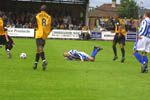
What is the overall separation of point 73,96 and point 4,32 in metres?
9.99

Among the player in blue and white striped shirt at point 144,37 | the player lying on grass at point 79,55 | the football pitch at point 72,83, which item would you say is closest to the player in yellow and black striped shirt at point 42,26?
the football pitch at point 72,83

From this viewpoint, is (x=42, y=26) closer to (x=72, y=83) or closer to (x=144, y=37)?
(x=72, y=83)

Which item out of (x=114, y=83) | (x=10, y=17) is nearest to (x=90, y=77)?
(x=114, y=83)

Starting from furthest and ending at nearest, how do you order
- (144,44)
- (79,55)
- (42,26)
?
1. (79,55)
2. (144,44)
3. (42,26)

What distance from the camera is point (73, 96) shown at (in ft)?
28.8

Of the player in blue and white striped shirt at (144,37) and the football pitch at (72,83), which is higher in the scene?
the player in blue and white striped shirt at (144,37)

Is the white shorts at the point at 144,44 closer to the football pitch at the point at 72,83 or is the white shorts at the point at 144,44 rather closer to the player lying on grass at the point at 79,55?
the football pitch at the point at 72,83

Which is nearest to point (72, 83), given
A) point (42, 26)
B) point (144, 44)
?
point (42, 26)

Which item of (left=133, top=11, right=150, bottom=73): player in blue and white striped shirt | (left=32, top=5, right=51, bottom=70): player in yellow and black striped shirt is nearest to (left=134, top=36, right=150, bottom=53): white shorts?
(left=133, top=11, right=150, bottom=73): player in blue and white striped shirt

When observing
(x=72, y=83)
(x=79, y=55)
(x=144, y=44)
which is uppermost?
(x=144, y=44)

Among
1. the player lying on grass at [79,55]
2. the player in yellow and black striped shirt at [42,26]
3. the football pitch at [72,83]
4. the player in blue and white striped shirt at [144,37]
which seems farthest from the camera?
the player lying on grass at [79,55]

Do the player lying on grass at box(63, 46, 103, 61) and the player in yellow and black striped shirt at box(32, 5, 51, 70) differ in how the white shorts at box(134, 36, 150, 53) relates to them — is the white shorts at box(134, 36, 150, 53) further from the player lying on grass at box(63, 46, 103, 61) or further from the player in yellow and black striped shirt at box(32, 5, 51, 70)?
the player lying on grass at box(63, 46, 103, 61)

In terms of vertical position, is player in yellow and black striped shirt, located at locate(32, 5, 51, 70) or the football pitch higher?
player in yellow and black striped shirt, located at locate(32, 5, 51, 70)

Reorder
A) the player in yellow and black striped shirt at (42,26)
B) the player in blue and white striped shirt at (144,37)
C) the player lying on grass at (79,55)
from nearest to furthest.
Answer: the player in yellow and black striped shirt at (42,26), the player in blue and white striped shirt at (144,37), the player lying on grass at (79,55)
